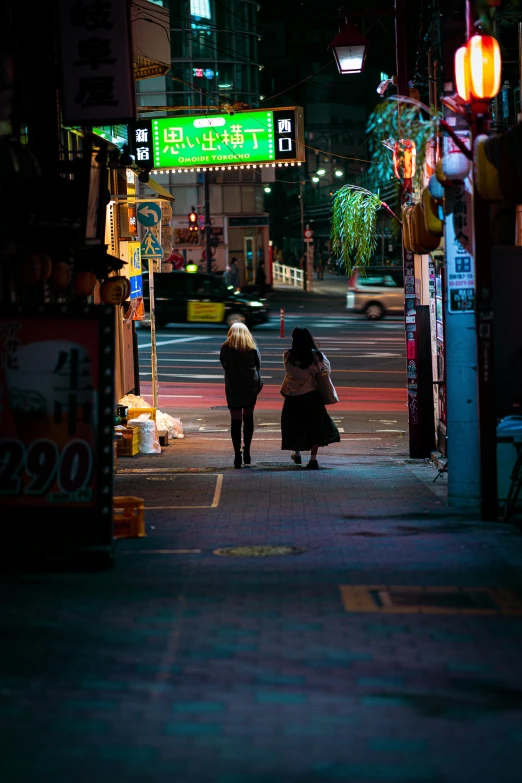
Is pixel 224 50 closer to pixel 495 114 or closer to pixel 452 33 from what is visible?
pixel 495 114

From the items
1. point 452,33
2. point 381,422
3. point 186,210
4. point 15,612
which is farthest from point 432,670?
point 186,210

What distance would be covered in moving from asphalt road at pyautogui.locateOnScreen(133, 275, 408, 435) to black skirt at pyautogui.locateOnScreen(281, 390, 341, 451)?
203 inches

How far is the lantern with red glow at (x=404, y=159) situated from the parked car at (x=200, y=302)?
83.7ft

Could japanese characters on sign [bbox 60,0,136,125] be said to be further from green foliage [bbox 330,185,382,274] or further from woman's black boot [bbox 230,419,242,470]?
green foliage [bbox 330,185,382,274]

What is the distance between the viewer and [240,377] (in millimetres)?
14609

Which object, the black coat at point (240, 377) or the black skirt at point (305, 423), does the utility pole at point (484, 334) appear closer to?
the black skirt at point (305, 423)

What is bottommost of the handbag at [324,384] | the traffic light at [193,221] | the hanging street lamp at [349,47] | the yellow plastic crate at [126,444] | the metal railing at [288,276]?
the yellow plastic crate at [126,444]

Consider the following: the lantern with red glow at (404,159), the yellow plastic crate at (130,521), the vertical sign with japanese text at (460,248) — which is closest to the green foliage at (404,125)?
the lantern with red glow at (404,159)

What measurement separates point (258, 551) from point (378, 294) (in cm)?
3587


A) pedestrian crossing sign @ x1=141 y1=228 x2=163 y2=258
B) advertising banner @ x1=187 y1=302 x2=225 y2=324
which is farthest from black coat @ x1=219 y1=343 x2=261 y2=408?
advertising banner @ x1=187 y1=302 x2=225 y2=324

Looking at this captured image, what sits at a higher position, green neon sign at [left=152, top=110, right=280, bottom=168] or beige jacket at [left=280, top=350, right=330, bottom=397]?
green neon sign at [left=152, top=110, right=280, bottom=168]

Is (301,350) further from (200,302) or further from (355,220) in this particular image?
(200,302)

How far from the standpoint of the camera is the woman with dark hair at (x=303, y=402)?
1439 cm

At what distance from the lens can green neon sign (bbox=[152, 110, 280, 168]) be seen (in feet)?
71.5
